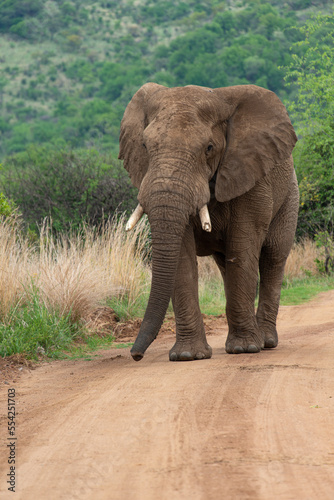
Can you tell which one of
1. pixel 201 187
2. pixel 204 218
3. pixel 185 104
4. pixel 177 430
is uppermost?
pixel 185 104

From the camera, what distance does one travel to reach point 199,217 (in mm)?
6973

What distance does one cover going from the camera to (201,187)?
261 inches

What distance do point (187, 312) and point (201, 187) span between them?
1283 mm

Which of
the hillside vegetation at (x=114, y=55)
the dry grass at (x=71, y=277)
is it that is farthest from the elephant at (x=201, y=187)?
the hillside vegetation at (x=114, y=55)

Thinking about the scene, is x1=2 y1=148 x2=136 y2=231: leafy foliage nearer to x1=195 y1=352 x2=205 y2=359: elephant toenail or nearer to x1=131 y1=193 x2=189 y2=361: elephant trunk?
x1=195 y1=352 x2=205 y2=359: elephant toenail

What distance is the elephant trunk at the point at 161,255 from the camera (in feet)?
20.7

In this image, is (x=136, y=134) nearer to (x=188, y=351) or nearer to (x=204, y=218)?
(x=204, y=218)

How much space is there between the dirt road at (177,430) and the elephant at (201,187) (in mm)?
552

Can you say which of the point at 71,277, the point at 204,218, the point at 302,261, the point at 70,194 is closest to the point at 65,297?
the point at 71,277

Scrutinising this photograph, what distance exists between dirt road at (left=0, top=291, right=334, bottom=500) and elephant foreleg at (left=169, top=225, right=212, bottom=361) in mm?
191

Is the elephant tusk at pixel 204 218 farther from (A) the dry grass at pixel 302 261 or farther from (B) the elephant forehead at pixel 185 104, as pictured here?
(A) the dry grass at pixel 302 261

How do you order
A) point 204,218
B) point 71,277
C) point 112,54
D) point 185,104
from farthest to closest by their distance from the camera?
point 112,54 < point 71,277 < point 185,104 < point 204,218

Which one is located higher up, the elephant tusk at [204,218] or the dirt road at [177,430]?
the elephant tusk at [204,218]

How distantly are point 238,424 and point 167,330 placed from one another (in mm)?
5965
